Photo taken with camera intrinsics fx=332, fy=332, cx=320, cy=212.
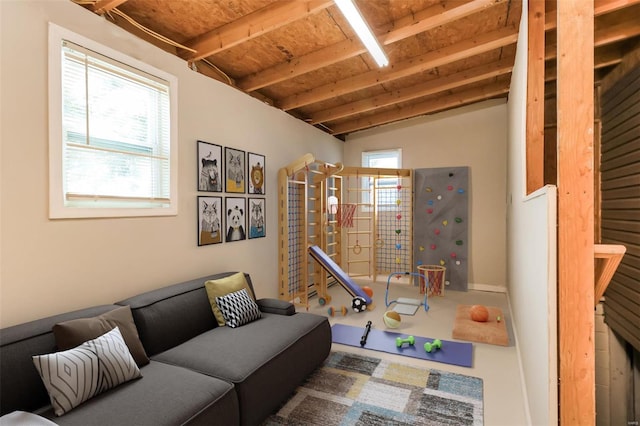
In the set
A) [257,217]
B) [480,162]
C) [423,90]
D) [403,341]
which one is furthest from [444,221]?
[257,217]

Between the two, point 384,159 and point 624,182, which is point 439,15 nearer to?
point 624,182

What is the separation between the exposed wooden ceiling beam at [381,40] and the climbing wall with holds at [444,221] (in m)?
3.34

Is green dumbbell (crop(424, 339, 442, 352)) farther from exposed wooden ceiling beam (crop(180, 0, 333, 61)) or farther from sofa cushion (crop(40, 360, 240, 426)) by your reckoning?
exposed wooden ceiling beam (crop(180, 0, 333, 61))

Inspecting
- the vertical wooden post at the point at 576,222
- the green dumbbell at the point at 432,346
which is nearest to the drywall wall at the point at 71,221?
the green dumbbell at the point at 432,346

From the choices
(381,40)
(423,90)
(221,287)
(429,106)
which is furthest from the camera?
(429,106)

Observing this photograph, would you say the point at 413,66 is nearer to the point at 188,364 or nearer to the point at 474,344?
the point at 474,344

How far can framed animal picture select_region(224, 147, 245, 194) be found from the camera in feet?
12.1

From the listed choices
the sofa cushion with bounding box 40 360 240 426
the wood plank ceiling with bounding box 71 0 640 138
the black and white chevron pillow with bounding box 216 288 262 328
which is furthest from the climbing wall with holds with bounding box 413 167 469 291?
the sofa cushion with bounding box 40 360 240 426

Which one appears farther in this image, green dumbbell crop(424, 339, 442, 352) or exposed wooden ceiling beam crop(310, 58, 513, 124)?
exposed wooden ceiling beam crop(310, 58, 513, 124)

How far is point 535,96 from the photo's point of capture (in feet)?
8.79

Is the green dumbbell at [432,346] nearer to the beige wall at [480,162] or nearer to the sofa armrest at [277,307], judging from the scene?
the sofa armrest at [277,307]

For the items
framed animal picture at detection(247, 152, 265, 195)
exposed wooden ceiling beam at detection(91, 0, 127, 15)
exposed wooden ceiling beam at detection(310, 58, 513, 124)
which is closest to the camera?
exposed wooden ceiling beam at detection(91, 0, 127, 15)

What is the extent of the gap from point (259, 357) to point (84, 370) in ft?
3.19

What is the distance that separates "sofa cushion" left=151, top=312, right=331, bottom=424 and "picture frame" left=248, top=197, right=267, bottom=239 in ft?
4.73
